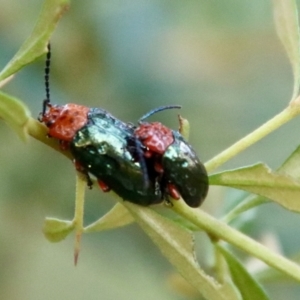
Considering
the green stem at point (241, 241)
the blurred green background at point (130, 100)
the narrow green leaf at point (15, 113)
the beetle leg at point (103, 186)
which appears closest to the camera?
the narrow green leaf at point (15, 113)

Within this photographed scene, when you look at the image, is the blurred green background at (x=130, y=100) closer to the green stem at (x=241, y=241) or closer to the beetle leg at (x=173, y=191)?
the beetle leg at (x=173, y=191)

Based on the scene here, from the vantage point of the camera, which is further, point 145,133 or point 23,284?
point 23,284

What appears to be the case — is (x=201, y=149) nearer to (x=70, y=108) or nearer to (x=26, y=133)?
(x=70, y=108)

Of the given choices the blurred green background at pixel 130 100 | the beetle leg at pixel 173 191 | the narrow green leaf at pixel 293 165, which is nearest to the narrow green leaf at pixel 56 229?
the beetle leg at pixel 173 191

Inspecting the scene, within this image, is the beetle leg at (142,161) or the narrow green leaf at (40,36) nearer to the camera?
the narrow green leaf at (40,36)

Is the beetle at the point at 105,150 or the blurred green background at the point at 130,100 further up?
the beetle at the point at 105,150

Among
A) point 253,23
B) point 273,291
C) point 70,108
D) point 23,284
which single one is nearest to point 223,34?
point 253,23

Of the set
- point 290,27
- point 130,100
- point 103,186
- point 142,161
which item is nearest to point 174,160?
point 142,161

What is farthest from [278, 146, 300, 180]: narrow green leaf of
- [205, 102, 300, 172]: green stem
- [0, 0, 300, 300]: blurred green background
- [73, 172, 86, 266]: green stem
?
[0, 0, 300, 300]: blurred green background
